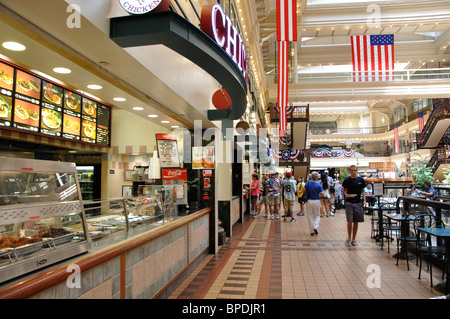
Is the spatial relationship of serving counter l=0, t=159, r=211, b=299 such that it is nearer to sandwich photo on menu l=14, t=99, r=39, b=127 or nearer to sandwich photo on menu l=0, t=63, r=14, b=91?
sandwich photo on menu l=14, t=99, r=39, b=127

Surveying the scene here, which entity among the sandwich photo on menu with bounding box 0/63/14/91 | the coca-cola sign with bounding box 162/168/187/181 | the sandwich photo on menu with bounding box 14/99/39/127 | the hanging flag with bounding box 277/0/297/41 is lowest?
the coca-cola sign with bounding box 162/168/187/181

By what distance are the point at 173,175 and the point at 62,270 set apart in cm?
408

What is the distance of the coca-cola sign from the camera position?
625 centimetres

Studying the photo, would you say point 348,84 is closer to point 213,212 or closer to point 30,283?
point 213,212

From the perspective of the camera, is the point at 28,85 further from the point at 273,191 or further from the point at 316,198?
the point at 273,191

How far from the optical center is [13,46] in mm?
2723

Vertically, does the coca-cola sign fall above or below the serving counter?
above

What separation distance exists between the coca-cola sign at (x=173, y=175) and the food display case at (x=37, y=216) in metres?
3.51

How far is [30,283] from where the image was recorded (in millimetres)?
1947

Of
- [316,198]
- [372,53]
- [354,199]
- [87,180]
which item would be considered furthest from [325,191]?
[87,180]

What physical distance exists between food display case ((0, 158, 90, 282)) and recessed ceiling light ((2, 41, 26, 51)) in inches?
43.6

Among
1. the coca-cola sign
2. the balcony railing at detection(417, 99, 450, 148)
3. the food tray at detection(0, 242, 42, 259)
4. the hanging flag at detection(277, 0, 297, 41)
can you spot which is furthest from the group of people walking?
the balcony railing at detection(417, 99, 450, 148)

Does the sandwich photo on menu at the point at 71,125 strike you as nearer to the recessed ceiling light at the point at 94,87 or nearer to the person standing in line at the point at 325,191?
the recessed ceiling light at the point at 94,87
